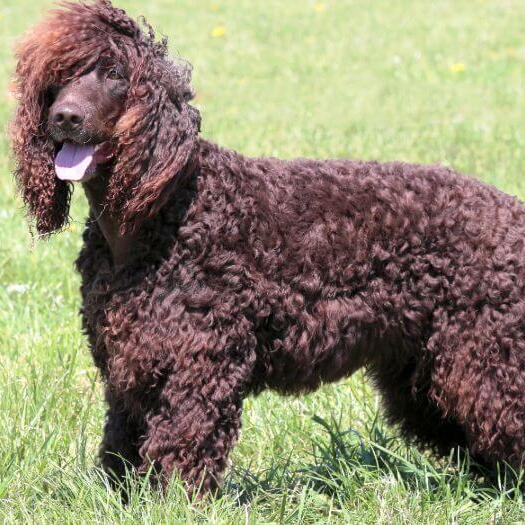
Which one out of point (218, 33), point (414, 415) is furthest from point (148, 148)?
point (218, 33)

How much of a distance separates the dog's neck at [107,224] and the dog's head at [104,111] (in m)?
0.06

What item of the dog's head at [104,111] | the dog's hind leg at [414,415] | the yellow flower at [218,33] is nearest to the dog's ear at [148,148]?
the dog's head at [104,111]

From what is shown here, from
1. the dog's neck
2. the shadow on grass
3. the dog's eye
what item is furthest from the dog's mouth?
the shadow on grass

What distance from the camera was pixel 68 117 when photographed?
317 centimetres

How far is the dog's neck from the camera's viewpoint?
11.1 ft

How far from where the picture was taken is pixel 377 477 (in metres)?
3.75

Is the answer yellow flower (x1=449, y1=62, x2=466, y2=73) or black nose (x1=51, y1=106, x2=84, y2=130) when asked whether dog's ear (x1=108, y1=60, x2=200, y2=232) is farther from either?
yellow flower (x1=449, y1=62, x2=466, y2=73)

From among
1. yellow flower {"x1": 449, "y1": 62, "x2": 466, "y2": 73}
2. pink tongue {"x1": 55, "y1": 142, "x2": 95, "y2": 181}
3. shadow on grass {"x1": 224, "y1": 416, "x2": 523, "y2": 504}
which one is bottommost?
shadow on grass {"x1": 224, "y1": 416, "x2": 523, "y2": 504}

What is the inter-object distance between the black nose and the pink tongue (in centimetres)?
10

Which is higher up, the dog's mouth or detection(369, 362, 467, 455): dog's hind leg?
the dog's mouth

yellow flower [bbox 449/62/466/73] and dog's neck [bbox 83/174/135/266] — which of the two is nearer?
dog's neck [bbox 83/174/135/266]

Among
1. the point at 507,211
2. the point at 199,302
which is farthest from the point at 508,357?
the point at 199,302

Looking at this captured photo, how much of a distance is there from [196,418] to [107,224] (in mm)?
759

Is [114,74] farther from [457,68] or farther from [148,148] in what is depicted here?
[457,68]
